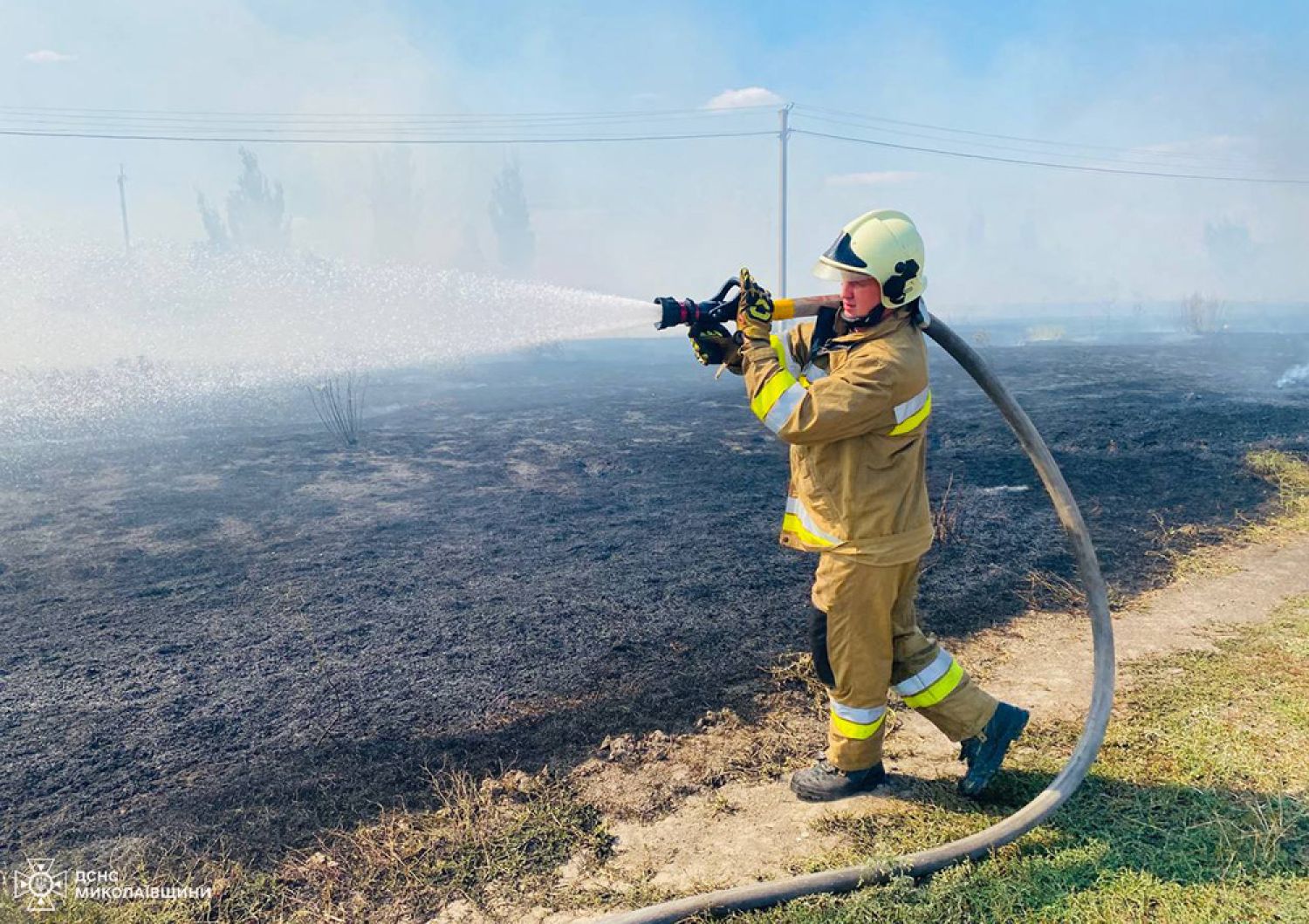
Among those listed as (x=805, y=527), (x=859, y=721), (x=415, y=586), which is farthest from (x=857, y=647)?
(x=415, y=586)

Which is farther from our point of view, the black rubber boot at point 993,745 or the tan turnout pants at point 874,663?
the black rubber boot at point 993,745

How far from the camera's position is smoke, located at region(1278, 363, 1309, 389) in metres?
15.2

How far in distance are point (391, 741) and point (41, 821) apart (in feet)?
4.35

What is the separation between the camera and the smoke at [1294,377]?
1523cm

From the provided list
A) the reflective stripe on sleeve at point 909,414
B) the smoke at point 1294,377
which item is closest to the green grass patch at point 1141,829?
the reflective stripe on sleeve at point 909,414

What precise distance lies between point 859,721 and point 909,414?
1.14 metres

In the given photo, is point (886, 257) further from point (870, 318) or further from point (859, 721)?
point (859, 721)

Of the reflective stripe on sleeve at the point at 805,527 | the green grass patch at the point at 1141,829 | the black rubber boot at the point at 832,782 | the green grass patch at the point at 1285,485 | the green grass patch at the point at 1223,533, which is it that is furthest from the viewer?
the green grass patch at the point at 1285,485

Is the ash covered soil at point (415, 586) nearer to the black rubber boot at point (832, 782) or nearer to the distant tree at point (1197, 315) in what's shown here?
the black rubber boot at point (832, 782)

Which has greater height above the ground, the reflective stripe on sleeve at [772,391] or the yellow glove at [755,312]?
the yellow glove at [755,312]

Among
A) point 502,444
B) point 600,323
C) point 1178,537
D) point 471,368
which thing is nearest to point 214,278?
point 471,368

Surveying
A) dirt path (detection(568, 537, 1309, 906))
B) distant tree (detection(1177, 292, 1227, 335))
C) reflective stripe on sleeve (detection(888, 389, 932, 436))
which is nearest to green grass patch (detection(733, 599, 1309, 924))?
dirt path (detection(568, 537, 1309, 906))

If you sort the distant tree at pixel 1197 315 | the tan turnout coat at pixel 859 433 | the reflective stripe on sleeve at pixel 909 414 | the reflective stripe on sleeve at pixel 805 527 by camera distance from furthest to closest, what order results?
the distant tree at pixel 1197 315
the reflective stripe on sleeve at pixel 805 527
the reflective stripe on sleeve at pixel 909 414
the tan turnout coat at pixel 859 433

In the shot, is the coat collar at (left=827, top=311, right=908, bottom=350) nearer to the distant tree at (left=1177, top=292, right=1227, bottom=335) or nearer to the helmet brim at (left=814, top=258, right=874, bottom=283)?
the helmet brim at (left=814, top=258, right=874, bottom=283)
